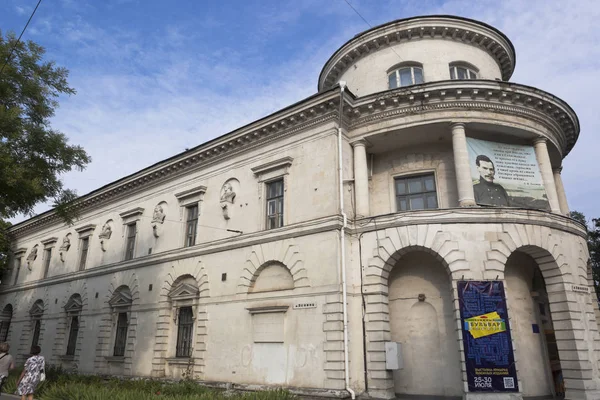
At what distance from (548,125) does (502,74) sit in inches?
232

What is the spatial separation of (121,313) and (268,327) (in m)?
11.4

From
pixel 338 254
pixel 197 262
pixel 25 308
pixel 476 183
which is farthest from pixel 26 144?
pixel 25 308

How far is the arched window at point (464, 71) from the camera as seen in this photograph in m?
20.1

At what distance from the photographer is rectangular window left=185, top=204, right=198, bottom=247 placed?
22.0 m

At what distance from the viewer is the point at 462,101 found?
660 inches

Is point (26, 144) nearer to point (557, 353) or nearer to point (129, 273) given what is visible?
point (129, 273)

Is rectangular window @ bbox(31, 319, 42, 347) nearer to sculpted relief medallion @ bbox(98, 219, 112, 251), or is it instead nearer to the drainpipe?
sculpted relief medallion @ bbox(98, 219, 112, 251)

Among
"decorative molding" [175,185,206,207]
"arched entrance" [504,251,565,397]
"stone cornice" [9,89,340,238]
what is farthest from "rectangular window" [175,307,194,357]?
"arched entrance" [504,251,565,397]

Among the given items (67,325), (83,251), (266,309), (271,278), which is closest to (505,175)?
(271,278)

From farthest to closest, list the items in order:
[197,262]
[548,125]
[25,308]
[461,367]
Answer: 1. [25,308]
2. [197,262]
3. [548,125]
4. [461,367]

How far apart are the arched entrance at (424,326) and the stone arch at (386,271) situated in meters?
0.70

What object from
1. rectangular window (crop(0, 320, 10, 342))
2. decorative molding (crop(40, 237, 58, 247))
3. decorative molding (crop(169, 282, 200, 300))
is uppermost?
decorative molding (crop(40, 237, 58, 247))

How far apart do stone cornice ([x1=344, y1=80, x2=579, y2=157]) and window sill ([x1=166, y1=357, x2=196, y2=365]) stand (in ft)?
40.6

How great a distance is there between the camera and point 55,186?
17969mm
